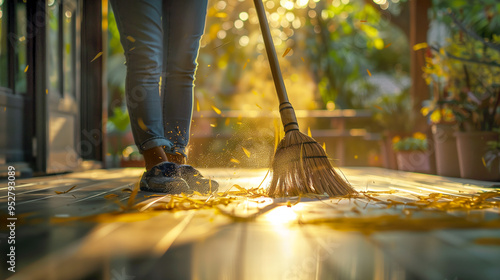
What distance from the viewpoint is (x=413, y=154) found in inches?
125

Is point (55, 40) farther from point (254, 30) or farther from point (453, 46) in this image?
point (254, 30)

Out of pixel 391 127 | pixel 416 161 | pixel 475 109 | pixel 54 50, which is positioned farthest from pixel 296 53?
pixel 475 109

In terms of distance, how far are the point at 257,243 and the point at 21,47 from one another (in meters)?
2.28

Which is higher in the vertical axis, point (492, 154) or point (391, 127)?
point (391, 127)

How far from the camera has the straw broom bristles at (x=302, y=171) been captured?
122 cm

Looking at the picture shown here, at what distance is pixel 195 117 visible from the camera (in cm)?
522

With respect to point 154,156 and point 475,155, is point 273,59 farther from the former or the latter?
point 475,155

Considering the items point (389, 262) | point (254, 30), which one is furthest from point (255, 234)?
point (254, 30)

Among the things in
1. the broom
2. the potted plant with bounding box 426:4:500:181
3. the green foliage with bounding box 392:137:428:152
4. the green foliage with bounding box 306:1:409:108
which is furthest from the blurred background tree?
the broom

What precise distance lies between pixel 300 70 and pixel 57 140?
8.48m

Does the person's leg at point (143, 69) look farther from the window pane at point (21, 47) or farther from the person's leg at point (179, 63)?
the window pane at point (21, 47)

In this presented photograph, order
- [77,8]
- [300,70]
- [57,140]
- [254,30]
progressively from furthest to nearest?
[300,70]
[254,30]
[77,8]
[57,140]

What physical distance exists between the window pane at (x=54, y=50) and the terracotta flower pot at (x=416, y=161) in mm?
2698

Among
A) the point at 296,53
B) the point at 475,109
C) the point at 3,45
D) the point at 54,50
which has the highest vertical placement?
the point at 296,53
